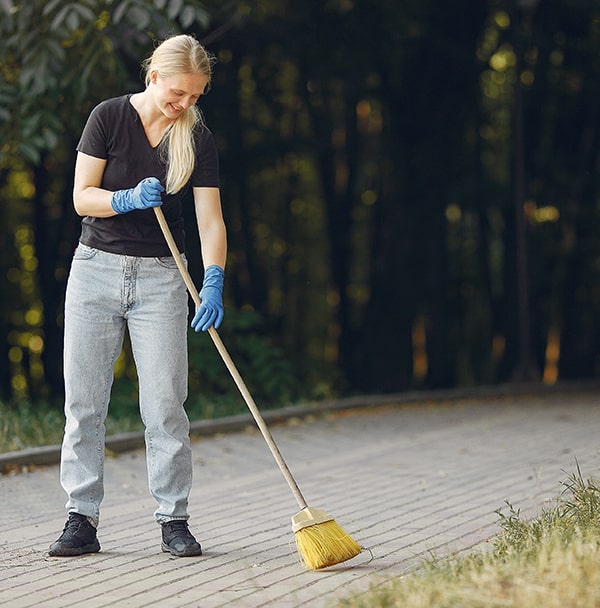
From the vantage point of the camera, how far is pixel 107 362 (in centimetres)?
543

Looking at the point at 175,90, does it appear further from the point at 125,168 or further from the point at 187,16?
the point at 187,16

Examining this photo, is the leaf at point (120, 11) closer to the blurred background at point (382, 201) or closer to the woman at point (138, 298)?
the blurred background at point (382, 201)

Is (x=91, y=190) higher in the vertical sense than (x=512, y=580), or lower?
higher

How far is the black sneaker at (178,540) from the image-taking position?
5309mm

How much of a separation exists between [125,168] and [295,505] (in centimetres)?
231

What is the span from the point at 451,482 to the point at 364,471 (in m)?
0.76

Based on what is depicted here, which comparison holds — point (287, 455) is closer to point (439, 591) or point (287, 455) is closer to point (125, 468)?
point (125, 468)

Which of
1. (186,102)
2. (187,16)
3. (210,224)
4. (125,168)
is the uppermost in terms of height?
(187,16)

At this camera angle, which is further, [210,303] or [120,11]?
[120,11]

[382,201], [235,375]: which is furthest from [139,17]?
[382,201]

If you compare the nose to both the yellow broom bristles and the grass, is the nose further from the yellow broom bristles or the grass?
the grass

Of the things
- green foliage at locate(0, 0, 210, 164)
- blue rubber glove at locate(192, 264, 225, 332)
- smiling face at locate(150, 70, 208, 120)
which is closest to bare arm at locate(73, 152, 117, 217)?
smiling face at locate(150, 70, 208, 120)

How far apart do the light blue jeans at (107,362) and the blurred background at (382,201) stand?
20.9 feet

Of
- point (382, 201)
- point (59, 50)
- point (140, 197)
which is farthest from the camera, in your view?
point (382, 201)
